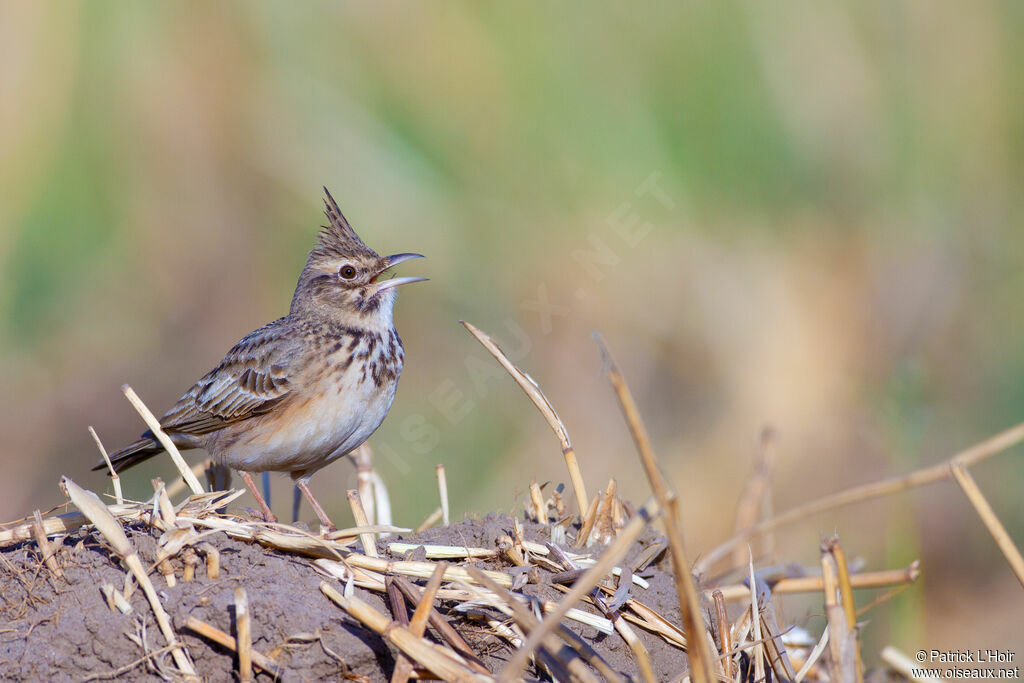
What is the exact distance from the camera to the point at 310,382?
5.69 metres

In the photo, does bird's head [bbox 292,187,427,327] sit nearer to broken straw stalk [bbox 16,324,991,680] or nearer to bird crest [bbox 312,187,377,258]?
bird crest [bbox 312,187,377,258]

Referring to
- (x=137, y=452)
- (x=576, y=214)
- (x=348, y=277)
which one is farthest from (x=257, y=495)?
(x=576, y=214)

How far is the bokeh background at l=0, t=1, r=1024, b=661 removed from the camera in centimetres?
803

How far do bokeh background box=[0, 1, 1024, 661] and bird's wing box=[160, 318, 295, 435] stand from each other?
207 centimetres

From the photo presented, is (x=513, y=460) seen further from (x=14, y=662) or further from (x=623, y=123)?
(x=14, y=662)

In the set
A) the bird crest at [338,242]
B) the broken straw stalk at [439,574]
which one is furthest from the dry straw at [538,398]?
the bird crest at [338,242]

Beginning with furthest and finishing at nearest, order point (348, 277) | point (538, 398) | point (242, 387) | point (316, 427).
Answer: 1. point (348, 277)
2. point (242, 387)
3. point (316, 427)
4. point (538, 398)

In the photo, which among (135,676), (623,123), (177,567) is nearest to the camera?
(135,676)

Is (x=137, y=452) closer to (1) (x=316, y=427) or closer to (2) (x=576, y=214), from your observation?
(1) (x=316, y=427)

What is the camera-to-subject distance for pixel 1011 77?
804 cm

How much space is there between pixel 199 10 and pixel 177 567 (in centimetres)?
670

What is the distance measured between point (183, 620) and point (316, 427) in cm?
202

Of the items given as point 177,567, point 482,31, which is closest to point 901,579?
point 177,567

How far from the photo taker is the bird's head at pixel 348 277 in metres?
6.08
